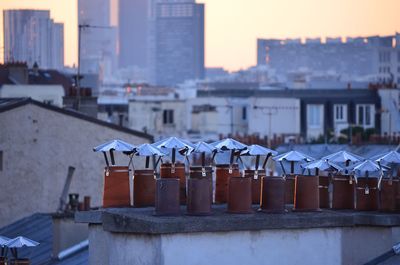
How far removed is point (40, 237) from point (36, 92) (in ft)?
137

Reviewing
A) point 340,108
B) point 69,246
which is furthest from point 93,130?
point 340,108

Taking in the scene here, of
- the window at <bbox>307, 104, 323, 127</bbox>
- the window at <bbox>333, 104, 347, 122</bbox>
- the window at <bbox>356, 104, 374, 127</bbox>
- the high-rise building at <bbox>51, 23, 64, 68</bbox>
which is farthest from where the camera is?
the high-rise building at <bbox>51, 23, 64, 68</bbox>

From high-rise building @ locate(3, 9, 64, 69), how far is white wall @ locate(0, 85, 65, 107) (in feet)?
27.3

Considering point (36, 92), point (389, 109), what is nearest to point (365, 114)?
point (389, 109)

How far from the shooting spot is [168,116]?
313ft

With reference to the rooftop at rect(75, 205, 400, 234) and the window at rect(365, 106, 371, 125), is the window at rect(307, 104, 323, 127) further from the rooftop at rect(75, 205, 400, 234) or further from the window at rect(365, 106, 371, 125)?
the rooftop at rect(75, 205, 400, 234)

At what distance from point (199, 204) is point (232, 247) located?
744 mm

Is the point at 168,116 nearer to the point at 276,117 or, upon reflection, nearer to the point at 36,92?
the point at 276,117

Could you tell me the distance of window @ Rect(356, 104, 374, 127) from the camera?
85588 millimetres

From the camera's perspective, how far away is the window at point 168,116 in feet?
310

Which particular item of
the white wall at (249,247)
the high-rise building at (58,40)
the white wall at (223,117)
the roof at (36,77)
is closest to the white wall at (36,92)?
the roof at (36,77)

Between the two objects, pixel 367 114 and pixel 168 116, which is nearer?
pixel 367 114

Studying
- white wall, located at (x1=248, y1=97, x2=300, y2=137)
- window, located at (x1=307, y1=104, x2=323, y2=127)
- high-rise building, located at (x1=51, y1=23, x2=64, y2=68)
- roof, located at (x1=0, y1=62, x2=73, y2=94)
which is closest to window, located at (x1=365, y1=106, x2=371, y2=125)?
window, located at (x1=307, y1=104, x2=323, y2=127)

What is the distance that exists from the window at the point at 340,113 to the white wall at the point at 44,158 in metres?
48.2
